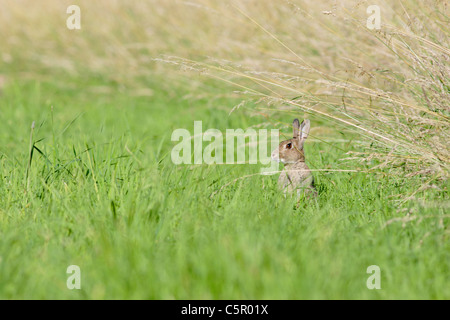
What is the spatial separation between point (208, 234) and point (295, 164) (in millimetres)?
1354

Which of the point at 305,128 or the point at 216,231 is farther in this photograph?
the point at 305,128

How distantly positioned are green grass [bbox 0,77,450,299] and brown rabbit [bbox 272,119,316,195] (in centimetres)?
11

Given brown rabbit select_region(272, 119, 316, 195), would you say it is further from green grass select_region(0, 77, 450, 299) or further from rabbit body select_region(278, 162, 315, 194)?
green grass select_region(0, 77, 450, 299)

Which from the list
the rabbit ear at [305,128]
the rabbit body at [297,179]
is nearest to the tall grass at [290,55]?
the rabbit ear at [305,128]

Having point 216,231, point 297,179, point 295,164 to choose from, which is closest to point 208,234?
point 216,231

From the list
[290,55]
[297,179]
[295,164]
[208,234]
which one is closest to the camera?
[208,234]

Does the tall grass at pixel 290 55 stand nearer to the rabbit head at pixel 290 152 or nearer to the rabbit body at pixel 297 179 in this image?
the rabbit head at pixel 290 152

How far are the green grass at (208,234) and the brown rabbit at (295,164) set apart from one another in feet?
0.36

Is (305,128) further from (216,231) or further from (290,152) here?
(216,231)

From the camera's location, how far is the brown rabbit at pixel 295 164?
12.6ft

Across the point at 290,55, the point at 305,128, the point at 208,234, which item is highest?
the point at 290,55

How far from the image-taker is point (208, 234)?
2955 mm
